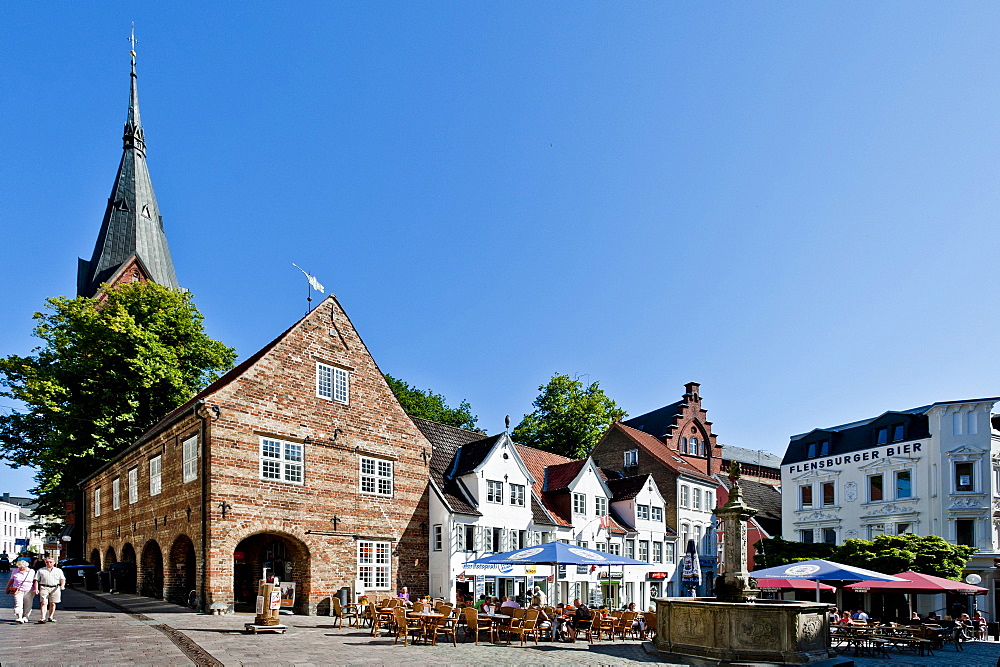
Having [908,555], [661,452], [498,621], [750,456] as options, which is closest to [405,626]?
[498,621]

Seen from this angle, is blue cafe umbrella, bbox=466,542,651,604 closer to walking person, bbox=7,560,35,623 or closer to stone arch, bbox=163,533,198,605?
stone arch, bbox=163,533,198,605

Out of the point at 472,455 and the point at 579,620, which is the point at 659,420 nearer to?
the point at 472,455

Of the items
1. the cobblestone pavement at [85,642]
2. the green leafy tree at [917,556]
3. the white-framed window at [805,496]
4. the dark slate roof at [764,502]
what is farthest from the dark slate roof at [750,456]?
the cobblestone pavement at [85,642]

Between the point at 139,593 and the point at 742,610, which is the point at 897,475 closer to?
the point at 742,610

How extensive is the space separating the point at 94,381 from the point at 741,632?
3335cm

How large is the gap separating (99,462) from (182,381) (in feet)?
17.7

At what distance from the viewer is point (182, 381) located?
132ft

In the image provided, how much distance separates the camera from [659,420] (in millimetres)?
59375

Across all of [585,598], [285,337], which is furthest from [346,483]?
[585,598]

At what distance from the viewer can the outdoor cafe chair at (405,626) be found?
61.7ft

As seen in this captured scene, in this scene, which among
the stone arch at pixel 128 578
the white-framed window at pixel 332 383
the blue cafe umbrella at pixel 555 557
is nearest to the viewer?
the blue cafe umbrella at pixel 555 557

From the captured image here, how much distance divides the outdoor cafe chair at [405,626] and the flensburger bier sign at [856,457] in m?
34.4

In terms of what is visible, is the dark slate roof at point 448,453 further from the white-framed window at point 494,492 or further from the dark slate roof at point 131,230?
the dark slate roof at point 131,230

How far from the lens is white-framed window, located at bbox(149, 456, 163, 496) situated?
1140 inches
